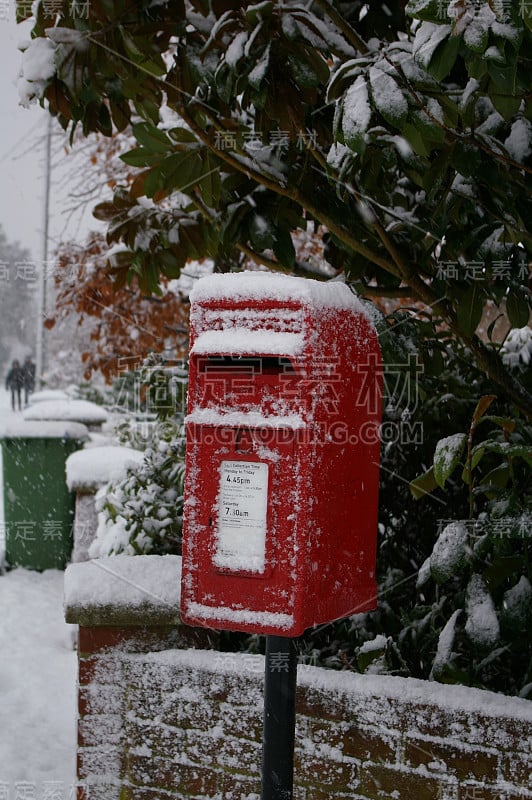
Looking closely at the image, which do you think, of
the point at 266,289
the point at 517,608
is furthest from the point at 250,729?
the point at 266,289

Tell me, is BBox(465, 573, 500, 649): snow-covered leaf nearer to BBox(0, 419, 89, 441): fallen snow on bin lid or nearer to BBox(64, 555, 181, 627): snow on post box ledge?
BBox(64, 555, 181, 627): snow on post box ledge

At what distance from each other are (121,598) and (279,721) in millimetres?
867

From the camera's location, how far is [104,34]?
2693mm

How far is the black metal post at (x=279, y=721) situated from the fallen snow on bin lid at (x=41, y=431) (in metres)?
4.42

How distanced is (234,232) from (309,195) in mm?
335

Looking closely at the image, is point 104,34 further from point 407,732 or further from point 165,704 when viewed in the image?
point 407,732

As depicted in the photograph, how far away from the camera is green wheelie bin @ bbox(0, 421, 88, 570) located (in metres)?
6.13

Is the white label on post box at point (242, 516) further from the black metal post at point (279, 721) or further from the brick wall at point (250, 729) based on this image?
the brick wall at point (250, 729)

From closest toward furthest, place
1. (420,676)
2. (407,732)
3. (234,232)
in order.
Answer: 1. (407,732)
2. (420,676)
3. (234,232)

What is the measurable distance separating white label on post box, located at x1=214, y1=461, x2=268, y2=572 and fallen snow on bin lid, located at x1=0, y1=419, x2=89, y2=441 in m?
4.42

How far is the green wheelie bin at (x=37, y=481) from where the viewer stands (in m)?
6.13

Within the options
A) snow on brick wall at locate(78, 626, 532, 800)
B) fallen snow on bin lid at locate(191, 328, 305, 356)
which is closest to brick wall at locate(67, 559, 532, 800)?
snow on brick wall at locate(78, 626, 532, 800)

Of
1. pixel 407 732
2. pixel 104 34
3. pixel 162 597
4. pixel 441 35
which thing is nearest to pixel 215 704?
pixel 162 597

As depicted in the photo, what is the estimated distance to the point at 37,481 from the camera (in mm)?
6145
